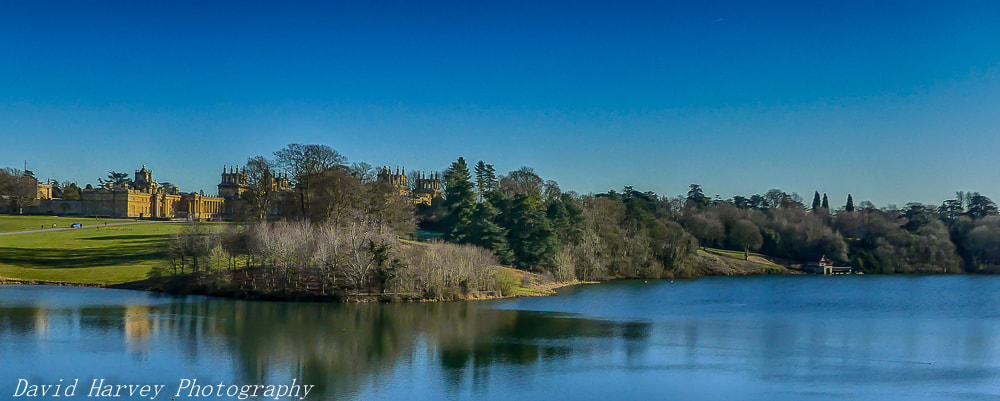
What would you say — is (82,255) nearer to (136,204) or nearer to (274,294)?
(274,294)

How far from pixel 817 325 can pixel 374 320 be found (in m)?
23.5

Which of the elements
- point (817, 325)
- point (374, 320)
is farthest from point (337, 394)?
point (817, 325)

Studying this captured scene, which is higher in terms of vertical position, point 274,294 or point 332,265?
point 332,265

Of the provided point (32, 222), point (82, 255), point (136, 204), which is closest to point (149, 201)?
point (136, 204)

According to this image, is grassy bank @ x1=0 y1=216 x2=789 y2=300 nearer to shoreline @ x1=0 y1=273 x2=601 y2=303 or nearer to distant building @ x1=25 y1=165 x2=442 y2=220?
shoreline @ x1=0 y1=273 x2=601 y2=303

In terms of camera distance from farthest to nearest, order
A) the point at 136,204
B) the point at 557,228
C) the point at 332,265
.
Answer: the point at 136,204
the point at 557,228
the point at 332,265

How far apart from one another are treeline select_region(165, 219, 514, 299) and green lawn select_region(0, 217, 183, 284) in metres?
6.96

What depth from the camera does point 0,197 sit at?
10962 cm

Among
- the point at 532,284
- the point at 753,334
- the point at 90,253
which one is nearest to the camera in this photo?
the point at 753,334

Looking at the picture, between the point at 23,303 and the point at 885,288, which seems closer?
the point at 23,303

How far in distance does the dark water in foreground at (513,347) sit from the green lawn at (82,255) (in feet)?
24.4

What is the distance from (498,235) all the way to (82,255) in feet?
116

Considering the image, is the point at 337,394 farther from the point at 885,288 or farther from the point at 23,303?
the point at 885,288

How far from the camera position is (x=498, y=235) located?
2571 inches
